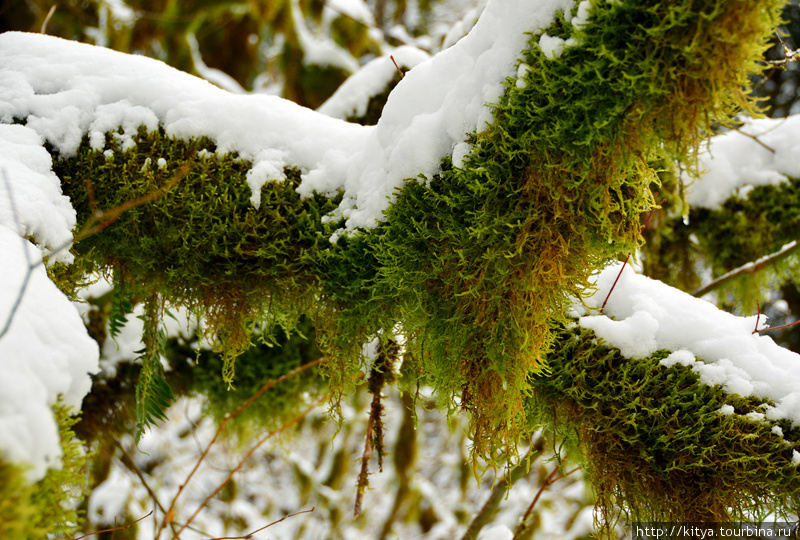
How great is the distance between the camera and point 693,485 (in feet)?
4.37

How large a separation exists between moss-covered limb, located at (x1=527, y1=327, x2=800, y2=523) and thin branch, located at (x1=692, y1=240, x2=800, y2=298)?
4.13 ft

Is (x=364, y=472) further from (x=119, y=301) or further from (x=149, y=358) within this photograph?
(x=119, y=301)

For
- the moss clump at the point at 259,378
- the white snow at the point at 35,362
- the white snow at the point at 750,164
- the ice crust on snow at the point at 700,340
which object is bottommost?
the white snow at the point at 35,362

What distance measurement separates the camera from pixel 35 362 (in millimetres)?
798

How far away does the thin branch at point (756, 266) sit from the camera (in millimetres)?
2334

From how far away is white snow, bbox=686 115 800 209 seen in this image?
99.6 inches

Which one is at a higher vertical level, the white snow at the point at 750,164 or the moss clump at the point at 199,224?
the white snow at the point at 750,164

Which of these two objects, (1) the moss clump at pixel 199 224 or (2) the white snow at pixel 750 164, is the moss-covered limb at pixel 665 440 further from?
(2) the white snow at pixel 750 164

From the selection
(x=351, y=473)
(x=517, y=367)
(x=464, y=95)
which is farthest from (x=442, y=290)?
(x=351, y=473)

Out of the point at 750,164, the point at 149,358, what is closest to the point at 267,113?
the point at 149,358

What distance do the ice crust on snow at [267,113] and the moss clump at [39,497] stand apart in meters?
0.85

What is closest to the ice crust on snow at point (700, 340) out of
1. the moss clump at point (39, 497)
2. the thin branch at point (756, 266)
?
the thin branch at point (756, 266)

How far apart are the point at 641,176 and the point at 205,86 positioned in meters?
1.43

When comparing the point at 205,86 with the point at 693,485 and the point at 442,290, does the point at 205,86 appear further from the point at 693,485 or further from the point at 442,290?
the point at 693,485
